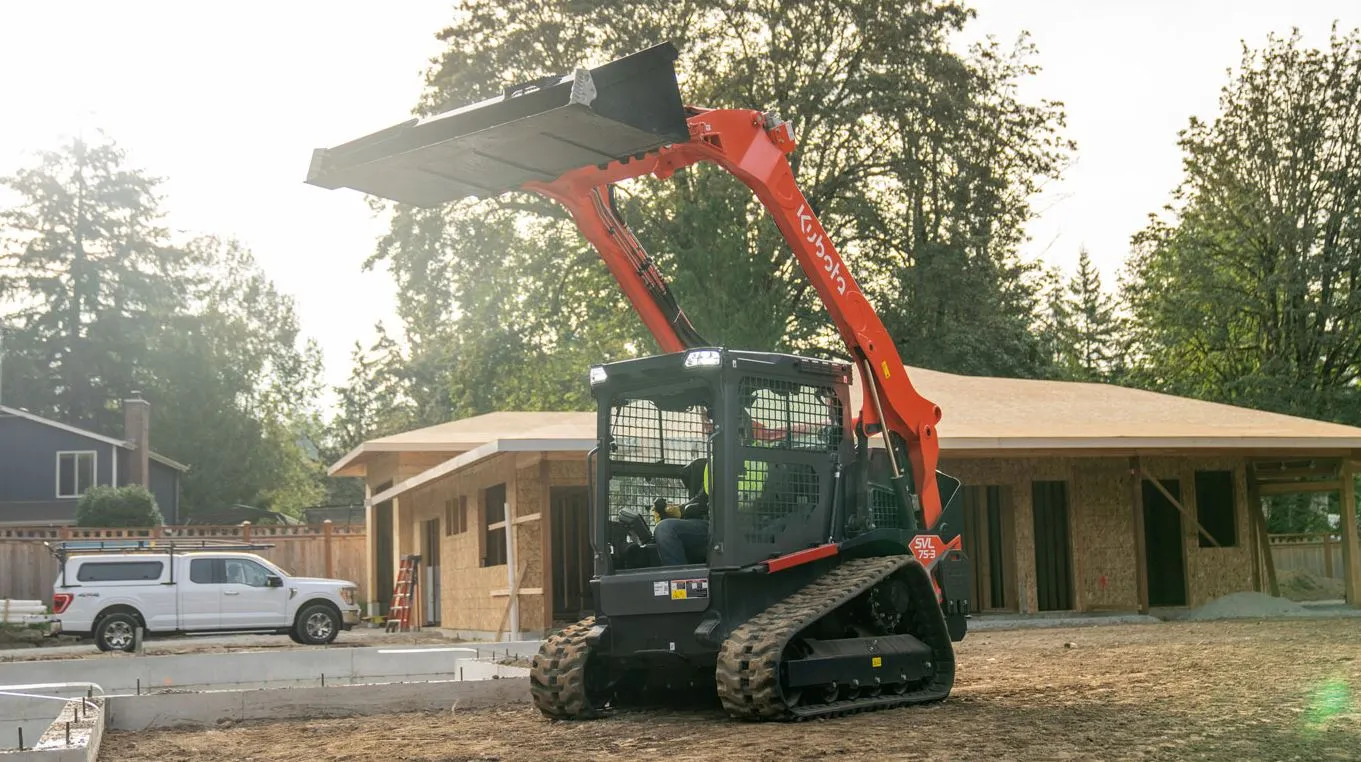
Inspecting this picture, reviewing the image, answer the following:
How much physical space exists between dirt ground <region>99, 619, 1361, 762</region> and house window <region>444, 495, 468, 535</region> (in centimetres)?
1209

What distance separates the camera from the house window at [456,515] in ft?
76.0

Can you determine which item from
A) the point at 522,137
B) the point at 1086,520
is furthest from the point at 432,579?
the point at 522,137

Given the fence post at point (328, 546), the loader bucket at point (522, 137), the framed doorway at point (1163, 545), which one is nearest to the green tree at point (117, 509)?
the fence post at point (328, 546)

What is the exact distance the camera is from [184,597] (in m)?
23.1

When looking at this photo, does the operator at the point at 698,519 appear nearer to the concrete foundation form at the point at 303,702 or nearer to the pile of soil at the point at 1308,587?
the concrete foundation form at the point at 303,702

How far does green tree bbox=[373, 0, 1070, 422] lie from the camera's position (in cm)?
3347

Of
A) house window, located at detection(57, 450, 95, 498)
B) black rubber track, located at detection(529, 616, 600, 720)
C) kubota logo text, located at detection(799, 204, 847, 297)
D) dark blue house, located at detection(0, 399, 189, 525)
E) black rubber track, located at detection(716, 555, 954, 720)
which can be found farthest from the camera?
house window, located at detection(57, 450, 95, 498)

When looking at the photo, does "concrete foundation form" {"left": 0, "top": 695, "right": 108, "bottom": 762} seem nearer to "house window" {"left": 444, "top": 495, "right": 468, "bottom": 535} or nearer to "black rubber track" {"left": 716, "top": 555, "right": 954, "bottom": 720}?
"black rubber track" {"left": 716, "top": 555, "right": 954, "bottom": 720}

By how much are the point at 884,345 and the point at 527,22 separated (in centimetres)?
2496

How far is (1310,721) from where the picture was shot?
8250 mm

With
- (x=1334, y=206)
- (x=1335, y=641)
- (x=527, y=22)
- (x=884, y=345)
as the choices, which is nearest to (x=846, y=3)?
(x=527, y=22)

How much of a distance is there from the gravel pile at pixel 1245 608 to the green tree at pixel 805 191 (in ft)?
38.7

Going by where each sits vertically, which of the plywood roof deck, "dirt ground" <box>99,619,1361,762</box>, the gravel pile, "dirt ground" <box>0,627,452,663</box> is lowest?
"dirt ground" <box>0,627,452,663</box>

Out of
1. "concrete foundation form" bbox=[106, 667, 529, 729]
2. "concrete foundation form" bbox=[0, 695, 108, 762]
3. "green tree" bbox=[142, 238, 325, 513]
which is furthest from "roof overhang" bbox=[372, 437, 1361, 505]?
"green tree" bbox=[142, 238, 325, 513]
